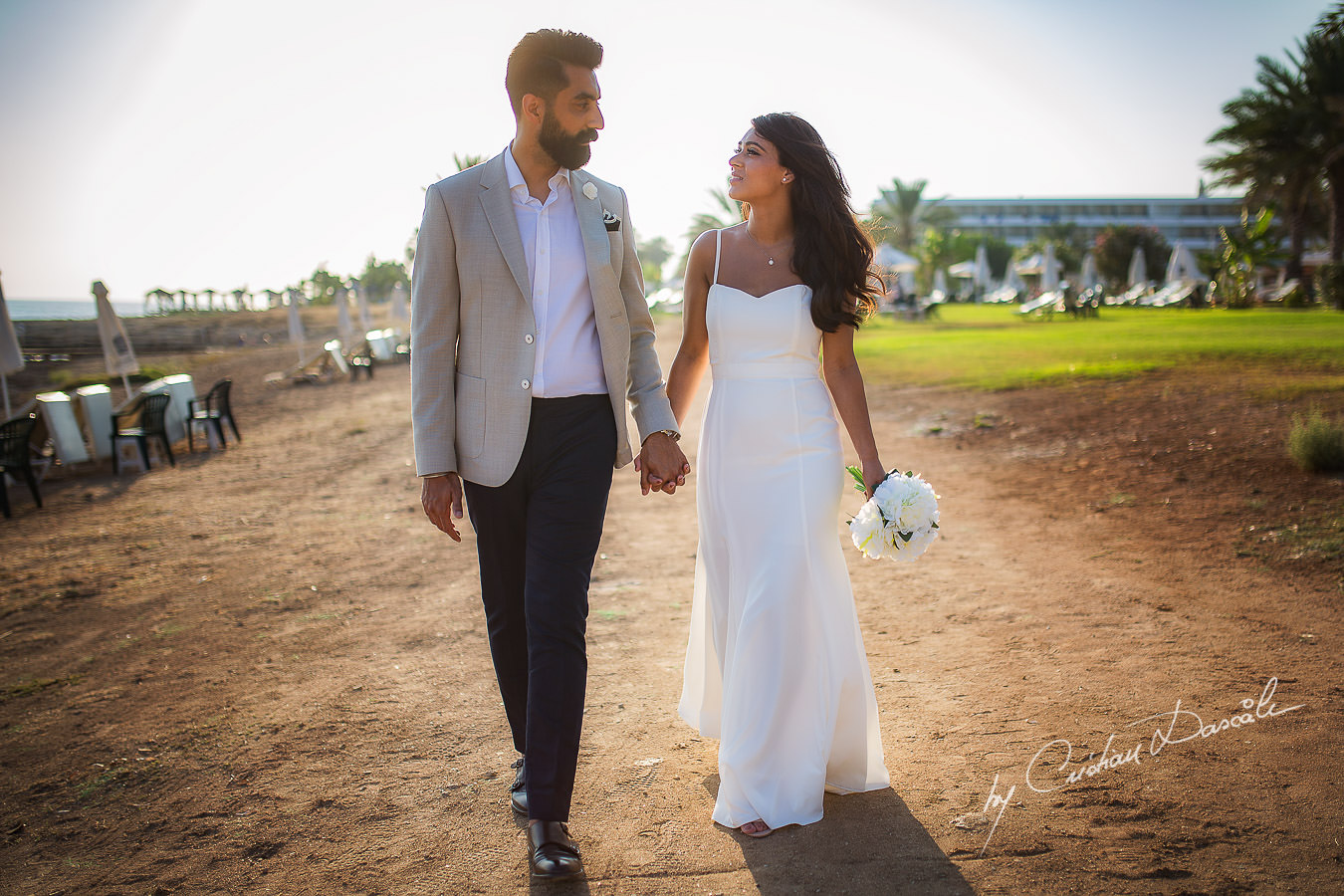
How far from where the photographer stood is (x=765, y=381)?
3.26 meters

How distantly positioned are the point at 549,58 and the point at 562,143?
26cm

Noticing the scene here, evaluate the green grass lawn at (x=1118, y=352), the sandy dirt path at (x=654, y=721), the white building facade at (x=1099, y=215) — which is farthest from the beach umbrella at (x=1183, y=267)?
the white building facade at (x=1099, y=215)

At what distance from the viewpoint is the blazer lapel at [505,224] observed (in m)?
2.86

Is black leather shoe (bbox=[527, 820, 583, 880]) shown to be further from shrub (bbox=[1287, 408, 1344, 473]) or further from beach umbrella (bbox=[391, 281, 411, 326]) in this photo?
beach umbrella (bbox=[391, 281, 411, 326])

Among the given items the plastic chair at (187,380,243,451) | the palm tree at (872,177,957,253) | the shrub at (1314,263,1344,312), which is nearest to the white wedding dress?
the plastic chair at (187,380,243,451)

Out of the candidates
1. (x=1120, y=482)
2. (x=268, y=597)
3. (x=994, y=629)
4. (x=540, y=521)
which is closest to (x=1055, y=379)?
(x=1120, y=482)

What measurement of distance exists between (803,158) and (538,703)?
84.2 inches

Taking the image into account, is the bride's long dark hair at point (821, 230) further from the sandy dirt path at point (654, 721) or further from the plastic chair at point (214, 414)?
the plastic chair at point (214, 414)

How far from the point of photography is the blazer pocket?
9.53ft

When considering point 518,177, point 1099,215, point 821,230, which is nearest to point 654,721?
point 821,230

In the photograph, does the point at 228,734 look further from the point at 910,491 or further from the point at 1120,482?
the point at 1120,482

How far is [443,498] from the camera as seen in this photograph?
292 cm

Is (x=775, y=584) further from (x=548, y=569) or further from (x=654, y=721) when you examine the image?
(x=654, y=721)

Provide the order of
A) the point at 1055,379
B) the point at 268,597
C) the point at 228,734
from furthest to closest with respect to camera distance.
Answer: the point at 1055,379
the point at 268,597
the point at 228,734
